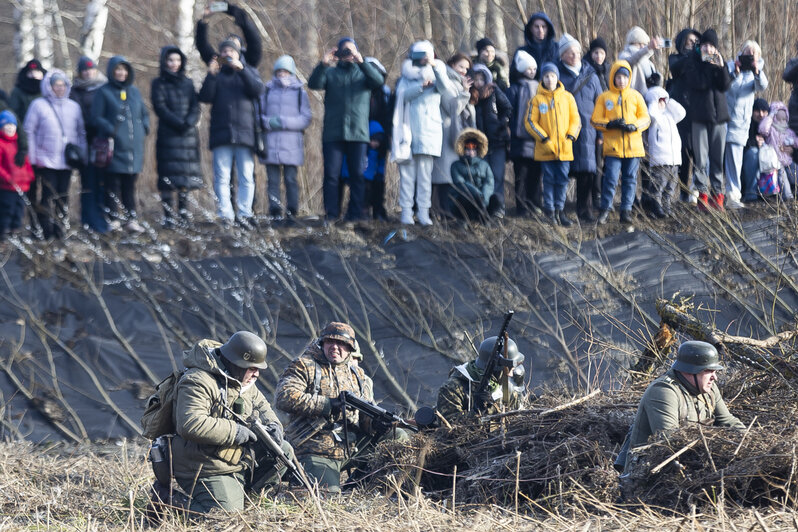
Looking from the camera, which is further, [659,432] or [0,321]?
[0,321]

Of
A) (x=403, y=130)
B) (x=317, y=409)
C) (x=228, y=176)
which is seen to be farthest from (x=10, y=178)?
(x=317, y=409)

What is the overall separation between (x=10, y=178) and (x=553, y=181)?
5781 millimetres

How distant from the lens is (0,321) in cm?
1298

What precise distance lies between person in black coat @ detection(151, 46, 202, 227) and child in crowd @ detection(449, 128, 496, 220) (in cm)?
281

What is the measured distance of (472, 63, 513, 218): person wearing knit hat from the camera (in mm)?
13703

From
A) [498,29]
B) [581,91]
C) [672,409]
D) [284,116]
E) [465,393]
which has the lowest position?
[465,393]

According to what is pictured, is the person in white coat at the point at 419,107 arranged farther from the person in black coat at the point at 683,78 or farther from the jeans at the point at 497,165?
the person in black coat at the point at 683,78

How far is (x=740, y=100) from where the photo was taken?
14.3m

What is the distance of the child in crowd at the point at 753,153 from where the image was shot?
48.0 feet

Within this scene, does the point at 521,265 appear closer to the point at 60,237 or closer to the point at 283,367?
the point at 283,367

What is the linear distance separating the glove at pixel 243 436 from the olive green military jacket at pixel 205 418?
3 cm

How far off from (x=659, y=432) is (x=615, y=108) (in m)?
6.73

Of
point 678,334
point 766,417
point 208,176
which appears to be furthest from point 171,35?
point 766,417

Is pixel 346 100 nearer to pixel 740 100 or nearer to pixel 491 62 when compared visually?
pixel 491 62
